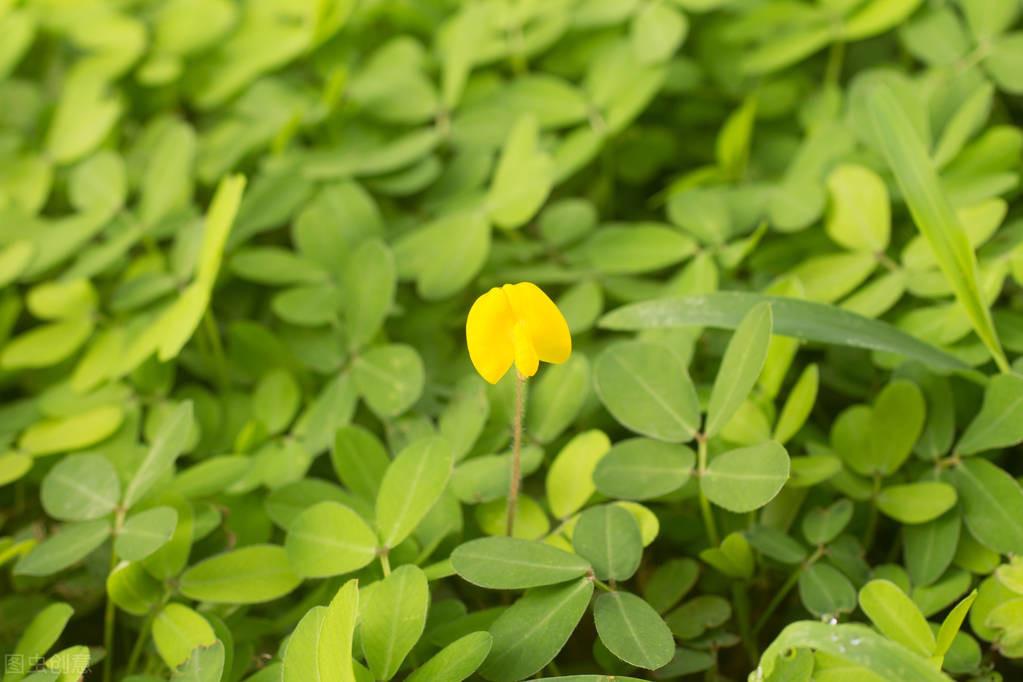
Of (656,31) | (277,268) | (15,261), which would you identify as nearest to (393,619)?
(277,268)

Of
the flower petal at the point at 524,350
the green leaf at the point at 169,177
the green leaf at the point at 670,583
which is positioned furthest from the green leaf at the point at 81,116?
the green leaf at the point at 670,583

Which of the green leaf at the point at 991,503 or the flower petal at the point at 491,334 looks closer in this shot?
the flower petal at the point at 491,334

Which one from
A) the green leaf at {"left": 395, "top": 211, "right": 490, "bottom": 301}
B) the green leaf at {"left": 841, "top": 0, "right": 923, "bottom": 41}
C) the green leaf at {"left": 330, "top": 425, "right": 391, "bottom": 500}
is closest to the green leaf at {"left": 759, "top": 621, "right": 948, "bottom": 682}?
the green leaf at {"left": 330, "top": 425, "right": 391, "bottom": 500}

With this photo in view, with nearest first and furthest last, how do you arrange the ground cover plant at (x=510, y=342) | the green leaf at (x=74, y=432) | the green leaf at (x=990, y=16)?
the ground cover plant at (x=510, y=342) < the green leaf at (x=74, y=432) < the green leaf at (x=990, y=16)

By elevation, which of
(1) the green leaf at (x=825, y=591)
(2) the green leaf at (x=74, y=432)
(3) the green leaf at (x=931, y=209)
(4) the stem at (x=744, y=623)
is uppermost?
(3) the green leaf at (x=931, y=209)

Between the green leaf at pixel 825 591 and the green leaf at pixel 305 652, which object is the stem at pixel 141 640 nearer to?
the green leaf at pixel 305 652

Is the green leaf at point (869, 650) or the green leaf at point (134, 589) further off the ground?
the green leaf at point (869, 650)
